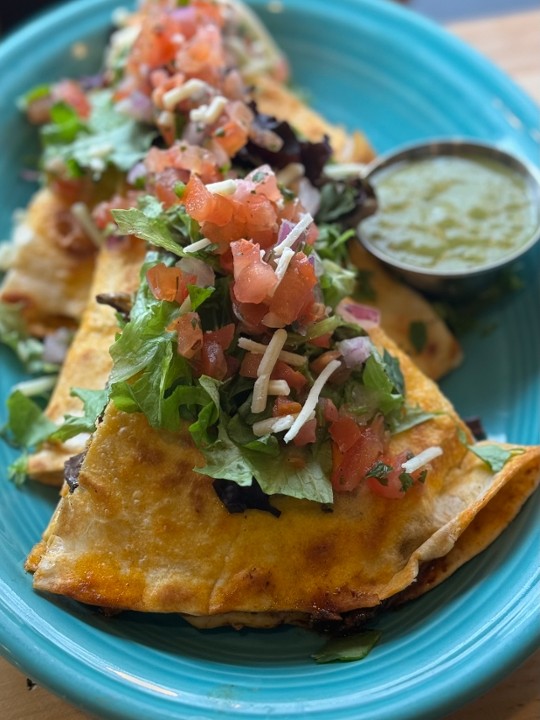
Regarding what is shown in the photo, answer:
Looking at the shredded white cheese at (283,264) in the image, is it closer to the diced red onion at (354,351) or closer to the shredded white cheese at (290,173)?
the diced red onion at (354,351)

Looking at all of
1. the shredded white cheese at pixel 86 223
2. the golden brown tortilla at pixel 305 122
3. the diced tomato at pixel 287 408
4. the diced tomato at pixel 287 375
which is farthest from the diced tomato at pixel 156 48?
the diced tomato at pixel 287 408

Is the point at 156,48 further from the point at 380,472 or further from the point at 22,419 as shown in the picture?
A: the point at 380,472

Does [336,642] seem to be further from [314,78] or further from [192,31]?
[314,78]

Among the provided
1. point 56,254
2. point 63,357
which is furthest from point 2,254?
point 63,357

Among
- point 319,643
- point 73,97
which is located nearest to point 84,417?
point 319,643

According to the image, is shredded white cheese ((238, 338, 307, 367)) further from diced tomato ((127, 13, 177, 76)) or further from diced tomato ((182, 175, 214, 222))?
diced tomato ((127, 13, 177, 76))

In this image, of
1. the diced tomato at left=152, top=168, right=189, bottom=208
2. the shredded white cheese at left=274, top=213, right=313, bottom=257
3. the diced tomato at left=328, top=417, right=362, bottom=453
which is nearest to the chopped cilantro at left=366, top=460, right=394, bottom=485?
the diced tomato at left=328, top=417, right=362, bottom=453
